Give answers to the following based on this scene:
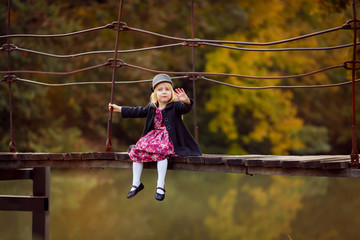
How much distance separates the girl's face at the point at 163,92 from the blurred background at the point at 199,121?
3.69 m

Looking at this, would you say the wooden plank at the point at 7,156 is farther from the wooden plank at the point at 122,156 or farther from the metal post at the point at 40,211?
the wooden plank at the point at 122,156

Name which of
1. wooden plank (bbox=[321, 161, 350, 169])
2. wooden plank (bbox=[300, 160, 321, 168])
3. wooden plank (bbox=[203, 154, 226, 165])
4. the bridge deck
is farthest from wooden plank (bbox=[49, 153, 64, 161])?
wooden plank (bbox=[321, 161, 350, 169])

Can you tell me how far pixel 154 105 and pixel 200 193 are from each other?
9.40 meters

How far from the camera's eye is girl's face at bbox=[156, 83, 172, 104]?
4.80 m

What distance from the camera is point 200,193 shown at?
14.0 m

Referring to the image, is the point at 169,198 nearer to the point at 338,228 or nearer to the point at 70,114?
the point at 338,228

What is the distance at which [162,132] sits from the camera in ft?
15.7

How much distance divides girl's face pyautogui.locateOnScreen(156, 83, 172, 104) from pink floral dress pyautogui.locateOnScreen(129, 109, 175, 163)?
0.40 ft

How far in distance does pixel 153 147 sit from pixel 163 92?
468 mm

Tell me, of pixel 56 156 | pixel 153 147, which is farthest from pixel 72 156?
pixel 153 147

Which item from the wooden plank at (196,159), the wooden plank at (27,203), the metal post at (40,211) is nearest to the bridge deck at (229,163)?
the wooden plank at (196,159)

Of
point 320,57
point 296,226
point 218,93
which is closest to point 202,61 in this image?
point 218,93

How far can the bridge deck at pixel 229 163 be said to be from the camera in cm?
405

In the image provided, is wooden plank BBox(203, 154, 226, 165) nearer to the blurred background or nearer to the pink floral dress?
the pink floral dress
